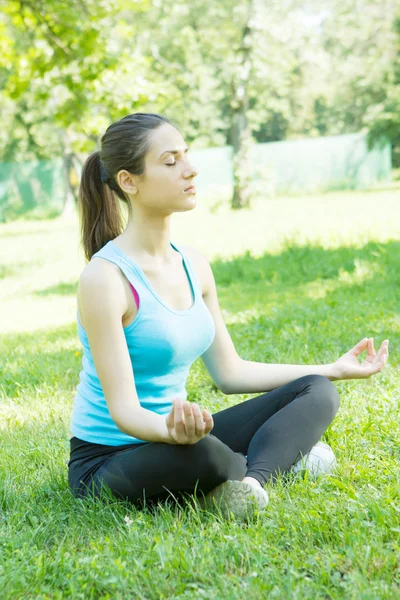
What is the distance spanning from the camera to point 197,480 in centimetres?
284

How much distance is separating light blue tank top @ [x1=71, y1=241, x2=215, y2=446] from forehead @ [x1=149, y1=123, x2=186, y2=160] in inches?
15.4

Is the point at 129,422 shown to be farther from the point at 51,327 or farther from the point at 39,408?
the point at 51,327

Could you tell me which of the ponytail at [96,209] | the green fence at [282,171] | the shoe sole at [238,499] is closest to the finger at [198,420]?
the shoe sole at [238,499]

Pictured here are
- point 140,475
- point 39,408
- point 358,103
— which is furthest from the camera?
point 358,103

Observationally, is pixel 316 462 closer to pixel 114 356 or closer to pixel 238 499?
pixel 238 499

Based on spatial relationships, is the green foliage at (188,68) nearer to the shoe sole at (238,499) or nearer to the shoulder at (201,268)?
the shoulder at (201,268)

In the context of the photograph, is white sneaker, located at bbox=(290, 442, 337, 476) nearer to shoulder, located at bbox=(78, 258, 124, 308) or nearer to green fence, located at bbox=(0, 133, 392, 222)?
shoulder, located at bbox=(78, 258, 124, 308)

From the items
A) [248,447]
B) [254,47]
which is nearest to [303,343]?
[248,447]

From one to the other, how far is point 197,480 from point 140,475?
208 mm

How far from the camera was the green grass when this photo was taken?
2.36m

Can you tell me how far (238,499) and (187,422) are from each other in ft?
1.41

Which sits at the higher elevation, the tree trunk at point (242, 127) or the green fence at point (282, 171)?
the tree trunk at point (242, 127)

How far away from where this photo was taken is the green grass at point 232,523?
7.74 feet

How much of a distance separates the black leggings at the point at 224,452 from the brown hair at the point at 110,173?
86 centimetres
